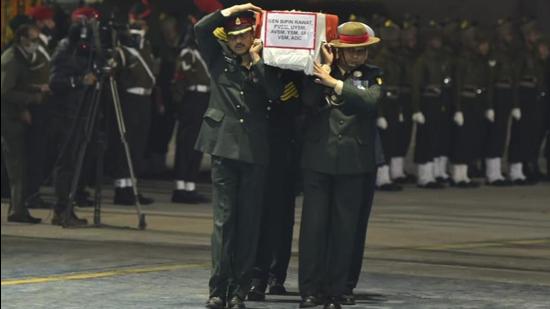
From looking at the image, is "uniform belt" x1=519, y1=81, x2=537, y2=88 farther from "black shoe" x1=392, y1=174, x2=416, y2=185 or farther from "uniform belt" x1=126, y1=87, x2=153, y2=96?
"uniform belt" x1=126, y1=87, x2=153, y2=96

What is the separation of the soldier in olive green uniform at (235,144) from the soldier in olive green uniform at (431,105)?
1001cm

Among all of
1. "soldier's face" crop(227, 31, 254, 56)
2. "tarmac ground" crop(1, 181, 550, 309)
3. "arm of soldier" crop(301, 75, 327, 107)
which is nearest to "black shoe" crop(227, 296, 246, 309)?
"tarmac ground" crop(1, 181, 550, 309)

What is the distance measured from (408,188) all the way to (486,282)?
28.8ft

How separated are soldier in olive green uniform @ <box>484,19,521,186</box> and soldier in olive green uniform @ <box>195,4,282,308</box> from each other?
1079 centimetres

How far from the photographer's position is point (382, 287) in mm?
12516

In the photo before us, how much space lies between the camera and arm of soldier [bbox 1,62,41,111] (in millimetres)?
17203

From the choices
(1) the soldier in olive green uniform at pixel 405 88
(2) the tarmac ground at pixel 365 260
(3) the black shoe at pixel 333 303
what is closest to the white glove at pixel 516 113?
(1) the soldier in olive green uniform at pixel 405 88

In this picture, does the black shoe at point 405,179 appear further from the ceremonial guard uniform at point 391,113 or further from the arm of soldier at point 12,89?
the arm of soldier at point 12,89

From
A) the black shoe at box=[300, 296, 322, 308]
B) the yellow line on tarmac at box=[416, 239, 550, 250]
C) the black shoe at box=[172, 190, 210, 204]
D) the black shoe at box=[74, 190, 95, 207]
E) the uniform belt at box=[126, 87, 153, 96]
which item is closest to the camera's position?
the black shoe at box=[300, 296, 322, 308]

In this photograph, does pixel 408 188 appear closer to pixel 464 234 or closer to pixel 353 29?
pixel 464 234

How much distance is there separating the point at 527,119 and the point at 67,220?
7.67m

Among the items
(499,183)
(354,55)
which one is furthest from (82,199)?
(354,55)

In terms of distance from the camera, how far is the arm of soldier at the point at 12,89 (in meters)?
17.2

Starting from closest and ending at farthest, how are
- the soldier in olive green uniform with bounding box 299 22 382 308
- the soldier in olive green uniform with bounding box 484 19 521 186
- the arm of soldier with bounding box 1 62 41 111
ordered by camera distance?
the soldier in olive green uniform with bounding box 299 22 382 308, the arm of soldier with bounding box 1 62 41 111, the soldier in olive green uniform with bounding box 484 19 521 186
